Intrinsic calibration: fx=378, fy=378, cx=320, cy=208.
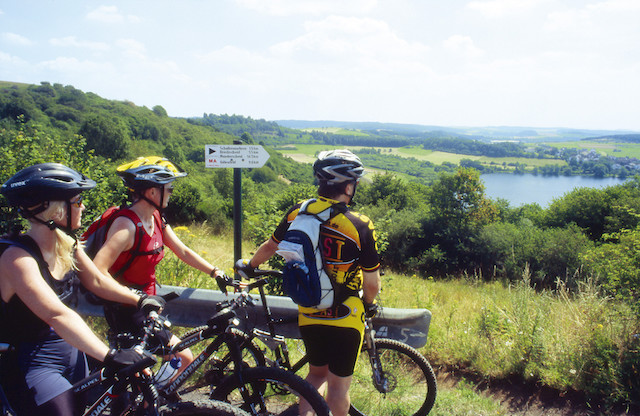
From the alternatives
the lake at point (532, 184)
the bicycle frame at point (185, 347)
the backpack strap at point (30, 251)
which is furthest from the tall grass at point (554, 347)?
the lake at point (532, 184)

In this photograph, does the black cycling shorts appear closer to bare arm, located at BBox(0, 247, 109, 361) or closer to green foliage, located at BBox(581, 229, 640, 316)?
bare arm, located at BBox(0, 247, 109, 361)

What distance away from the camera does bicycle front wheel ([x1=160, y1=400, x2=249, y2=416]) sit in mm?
1926

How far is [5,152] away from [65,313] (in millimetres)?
7191

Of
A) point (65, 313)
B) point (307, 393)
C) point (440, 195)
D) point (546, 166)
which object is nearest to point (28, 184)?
point (65, 313)

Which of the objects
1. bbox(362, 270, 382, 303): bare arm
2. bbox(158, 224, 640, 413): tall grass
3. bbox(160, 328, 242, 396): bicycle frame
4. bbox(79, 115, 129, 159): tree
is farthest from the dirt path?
bbox(79, 115, 129, 159): tree

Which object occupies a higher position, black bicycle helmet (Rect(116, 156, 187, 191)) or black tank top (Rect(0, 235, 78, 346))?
black bicycle helmet (Rect(116, 156, 187, 191))

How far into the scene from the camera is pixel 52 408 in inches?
74.9

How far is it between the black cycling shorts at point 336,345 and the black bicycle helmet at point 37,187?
162 centimetres

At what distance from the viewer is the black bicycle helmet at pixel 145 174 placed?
2.63 m

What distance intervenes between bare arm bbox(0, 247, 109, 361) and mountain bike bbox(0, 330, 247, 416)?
0.61ft

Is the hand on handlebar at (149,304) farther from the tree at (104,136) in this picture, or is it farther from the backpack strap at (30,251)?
the tree at (104,136)

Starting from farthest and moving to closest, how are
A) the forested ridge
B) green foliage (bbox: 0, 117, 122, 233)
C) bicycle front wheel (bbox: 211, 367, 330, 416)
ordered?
green foliage (bbox: 0, 117, 122, 233) → the forested ridge → bicycle front wheel (bbox: 211, 367, 330, 416)

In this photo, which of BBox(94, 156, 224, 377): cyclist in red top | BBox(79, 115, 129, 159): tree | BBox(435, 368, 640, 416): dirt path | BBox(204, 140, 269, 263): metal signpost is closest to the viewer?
BBox(94, 156, 224, 377): cyclist in red top

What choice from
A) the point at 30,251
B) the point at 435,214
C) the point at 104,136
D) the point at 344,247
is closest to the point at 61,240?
the point at 30,251
